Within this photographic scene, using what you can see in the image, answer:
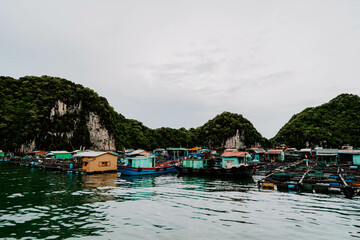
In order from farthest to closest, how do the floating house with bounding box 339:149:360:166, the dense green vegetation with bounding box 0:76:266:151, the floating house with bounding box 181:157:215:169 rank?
1. the dense green vegetation with bounding box 0:76:266:151
2. the floating house with bounding box 181:157:215:169
3. the floating house with bounding box 339:149:360:166

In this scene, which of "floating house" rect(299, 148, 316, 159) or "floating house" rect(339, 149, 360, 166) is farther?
"floating house" rect(299, 148, 316, 159)


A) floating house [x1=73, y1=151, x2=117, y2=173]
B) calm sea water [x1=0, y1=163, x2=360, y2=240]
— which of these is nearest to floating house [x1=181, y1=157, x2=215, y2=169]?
floating house [x1=73, y1=151, x2=117, y2=173]

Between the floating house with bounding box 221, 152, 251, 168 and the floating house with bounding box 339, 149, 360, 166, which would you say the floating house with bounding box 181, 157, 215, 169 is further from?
the floating house with bounding box 339, 149, 360, 166

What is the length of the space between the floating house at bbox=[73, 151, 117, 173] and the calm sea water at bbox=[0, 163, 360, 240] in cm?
1604

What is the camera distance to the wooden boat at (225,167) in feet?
114

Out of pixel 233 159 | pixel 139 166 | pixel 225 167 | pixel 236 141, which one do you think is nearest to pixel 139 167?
pixel 139 166

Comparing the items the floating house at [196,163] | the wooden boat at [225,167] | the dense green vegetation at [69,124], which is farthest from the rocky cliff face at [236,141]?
the floating house at [196,163]

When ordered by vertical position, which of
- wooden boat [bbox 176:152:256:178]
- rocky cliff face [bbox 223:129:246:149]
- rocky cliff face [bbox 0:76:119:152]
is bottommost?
wooden boat [bbox 176:152:256:178]

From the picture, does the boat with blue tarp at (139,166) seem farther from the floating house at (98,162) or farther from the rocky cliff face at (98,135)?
the rocky cliff face at (98,135)

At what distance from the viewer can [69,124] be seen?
85.2m

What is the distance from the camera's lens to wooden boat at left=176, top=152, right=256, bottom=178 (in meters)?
34.8

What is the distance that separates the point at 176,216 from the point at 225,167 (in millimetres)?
Answer: 25056

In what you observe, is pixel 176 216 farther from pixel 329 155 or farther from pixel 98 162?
pixel 329 155

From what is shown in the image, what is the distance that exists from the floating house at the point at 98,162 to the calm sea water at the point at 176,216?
52.6ft
